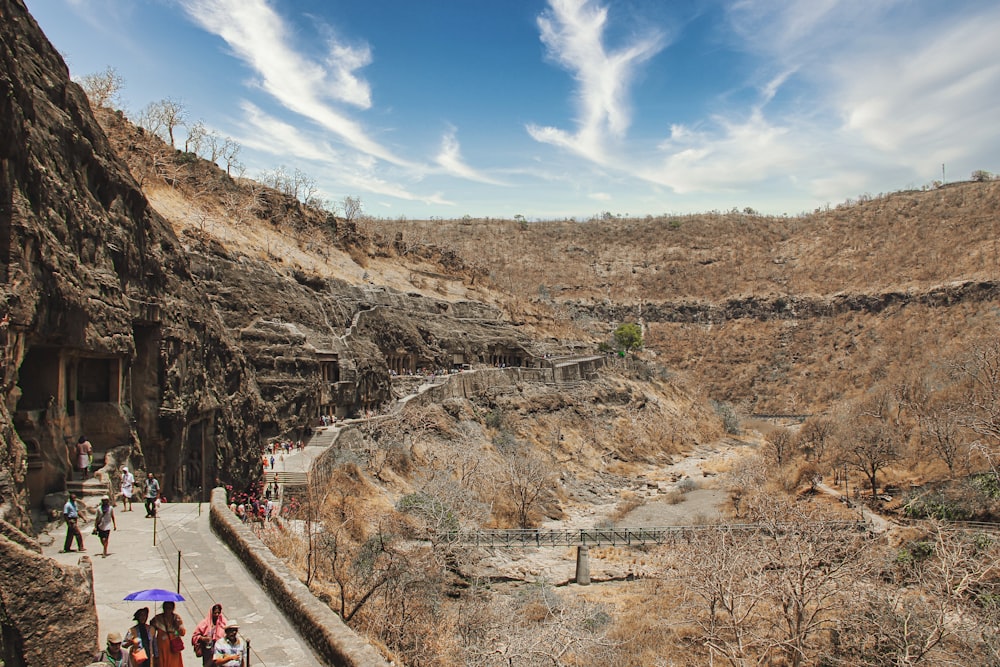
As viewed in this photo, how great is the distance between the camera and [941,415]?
34.8m

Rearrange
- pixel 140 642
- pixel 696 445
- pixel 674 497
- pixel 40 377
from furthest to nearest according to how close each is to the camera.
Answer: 1. pixel 696 445
2. pixel 674 497
3. pixel 40 377
4. pixel 140 642

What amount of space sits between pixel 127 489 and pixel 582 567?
51.0 feet

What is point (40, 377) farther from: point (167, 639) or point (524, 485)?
point (524, 485)

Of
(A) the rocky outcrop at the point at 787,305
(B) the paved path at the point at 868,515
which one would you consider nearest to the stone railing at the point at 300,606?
(B) the paved path at the point at 868,515

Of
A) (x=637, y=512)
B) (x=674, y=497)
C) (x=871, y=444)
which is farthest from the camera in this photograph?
(x=674, y=497)

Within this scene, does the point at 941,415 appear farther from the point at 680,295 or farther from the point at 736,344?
the point at 680,295

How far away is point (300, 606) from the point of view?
9883 mm

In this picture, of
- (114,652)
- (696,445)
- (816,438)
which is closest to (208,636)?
(114,652)

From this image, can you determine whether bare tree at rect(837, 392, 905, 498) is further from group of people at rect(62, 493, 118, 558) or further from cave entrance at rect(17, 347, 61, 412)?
→ cave entrance at rect(17, 347, 61, 412)

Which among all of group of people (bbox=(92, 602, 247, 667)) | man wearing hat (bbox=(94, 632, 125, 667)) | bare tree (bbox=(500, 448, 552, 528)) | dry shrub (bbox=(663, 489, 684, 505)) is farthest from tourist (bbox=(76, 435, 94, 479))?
dry shrub (bbox=(663, 489, 684, 505))

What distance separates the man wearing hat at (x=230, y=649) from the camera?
25.5 feet

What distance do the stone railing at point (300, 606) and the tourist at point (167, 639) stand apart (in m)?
1.89

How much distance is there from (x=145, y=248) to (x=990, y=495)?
3358cm

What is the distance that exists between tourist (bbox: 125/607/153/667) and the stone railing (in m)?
2.24
